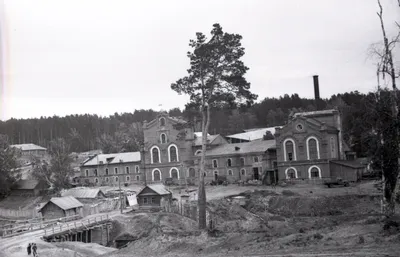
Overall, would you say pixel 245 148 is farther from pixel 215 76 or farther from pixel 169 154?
pixel 215 76

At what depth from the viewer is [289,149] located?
57031 mm

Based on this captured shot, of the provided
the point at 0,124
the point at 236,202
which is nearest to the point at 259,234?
the point at 236,202

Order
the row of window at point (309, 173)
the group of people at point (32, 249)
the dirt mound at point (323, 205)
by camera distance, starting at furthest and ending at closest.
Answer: the row of window at point (309, 173)
the dirt mound at point (323, 205)
the group of people at point (32, 249)

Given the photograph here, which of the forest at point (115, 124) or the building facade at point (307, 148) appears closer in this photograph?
the building facade at point (307, 148)

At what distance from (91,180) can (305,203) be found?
51.8 m

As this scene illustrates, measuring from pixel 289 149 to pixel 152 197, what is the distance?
2048 cm

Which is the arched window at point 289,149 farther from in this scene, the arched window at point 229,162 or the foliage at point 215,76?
the foliage at point 215,76

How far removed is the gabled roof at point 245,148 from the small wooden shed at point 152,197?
1699cm

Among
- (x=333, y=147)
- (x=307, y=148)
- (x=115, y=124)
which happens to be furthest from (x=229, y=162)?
(x=115, y=124)

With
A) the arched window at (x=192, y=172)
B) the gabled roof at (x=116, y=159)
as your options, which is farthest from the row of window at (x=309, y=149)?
the gabled roof at (x=116, y=159)

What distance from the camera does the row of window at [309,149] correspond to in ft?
181

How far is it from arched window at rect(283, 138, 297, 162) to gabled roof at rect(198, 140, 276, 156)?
4181 mm

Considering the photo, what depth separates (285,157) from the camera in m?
57.2

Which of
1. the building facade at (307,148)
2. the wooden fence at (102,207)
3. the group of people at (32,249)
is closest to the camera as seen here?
the group of people at (32,249)
